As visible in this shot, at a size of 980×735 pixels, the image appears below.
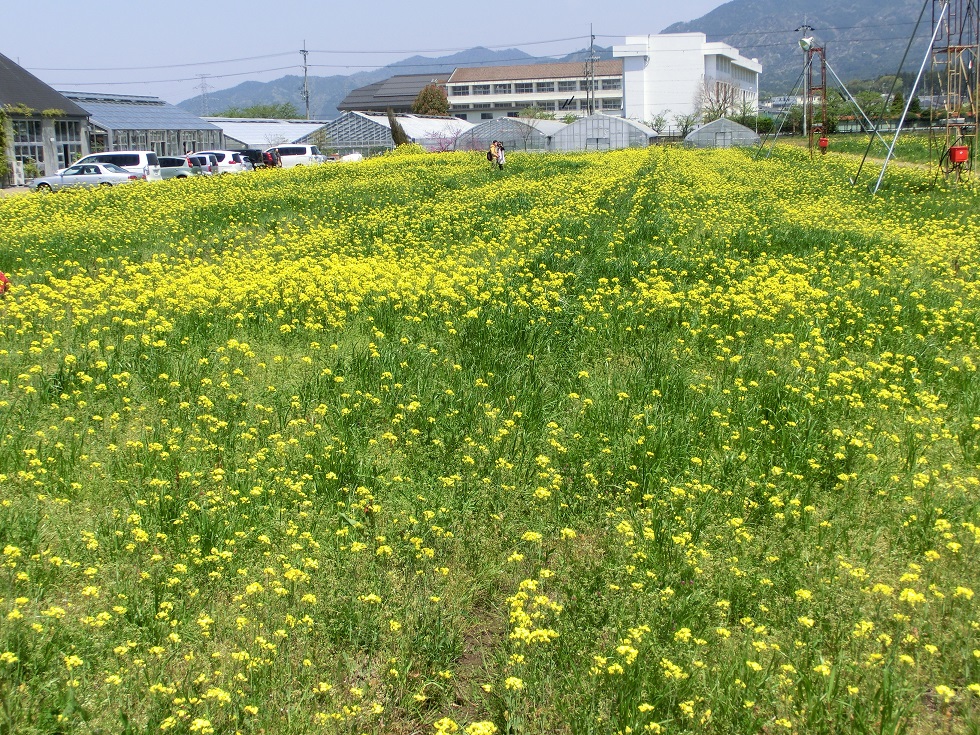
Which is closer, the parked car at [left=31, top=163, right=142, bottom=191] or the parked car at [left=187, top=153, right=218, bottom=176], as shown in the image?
the parked car at [left=31, top=163, right=142, bottom=191]

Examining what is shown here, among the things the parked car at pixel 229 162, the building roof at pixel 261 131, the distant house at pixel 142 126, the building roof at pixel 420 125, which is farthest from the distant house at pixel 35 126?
the building roof at pixel 420 125

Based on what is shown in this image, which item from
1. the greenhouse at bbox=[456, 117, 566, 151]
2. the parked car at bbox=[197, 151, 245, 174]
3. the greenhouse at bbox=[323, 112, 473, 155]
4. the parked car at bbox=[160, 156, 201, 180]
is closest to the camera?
the parked car at bbox=[160, 156, 201, 180]

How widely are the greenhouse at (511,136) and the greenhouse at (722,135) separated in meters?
9.29

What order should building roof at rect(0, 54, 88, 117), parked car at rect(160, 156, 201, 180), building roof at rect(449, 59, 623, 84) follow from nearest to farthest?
parked car at rect(160, 156, 201, 180) < building roof at rect(0, 54, 88, 117) < building roof at rect(449, 59, 623, 84)

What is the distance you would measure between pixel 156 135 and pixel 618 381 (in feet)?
189

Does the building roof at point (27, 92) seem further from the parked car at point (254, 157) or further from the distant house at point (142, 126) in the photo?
the parked car at point (254, 157)

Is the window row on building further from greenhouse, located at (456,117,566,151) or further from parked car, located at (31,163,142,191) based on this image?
parked car, located at (31,163,142,191)

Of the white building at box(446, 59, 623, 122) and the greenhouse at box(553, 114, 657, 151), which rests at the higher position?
the white building at box(446, 59, 623, 122)

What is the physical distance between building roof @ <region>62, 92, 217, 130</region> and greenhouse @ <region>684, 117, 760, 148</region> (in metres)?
33.5

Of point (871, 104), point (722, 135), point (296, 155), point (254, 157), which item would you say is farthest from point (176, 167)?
point (871, 104)

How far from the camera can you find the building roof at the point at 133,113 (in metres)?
53.5

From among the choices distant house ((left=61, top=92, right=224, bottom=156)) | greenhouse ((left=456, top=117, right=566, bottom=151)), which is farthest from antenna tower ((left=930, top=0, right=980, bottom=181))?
distant house ((left=61, top=92, right=224, bottom=156))

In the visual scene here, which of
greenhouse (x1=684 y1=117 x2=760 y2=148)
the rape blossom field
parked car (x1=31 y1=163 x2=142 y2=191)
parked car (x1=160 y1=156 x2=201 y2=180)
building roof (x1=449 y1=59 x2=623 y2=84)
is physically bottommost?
the rape blossom field

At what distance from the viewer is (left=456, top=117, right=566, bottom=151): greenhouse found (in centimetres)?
5734
